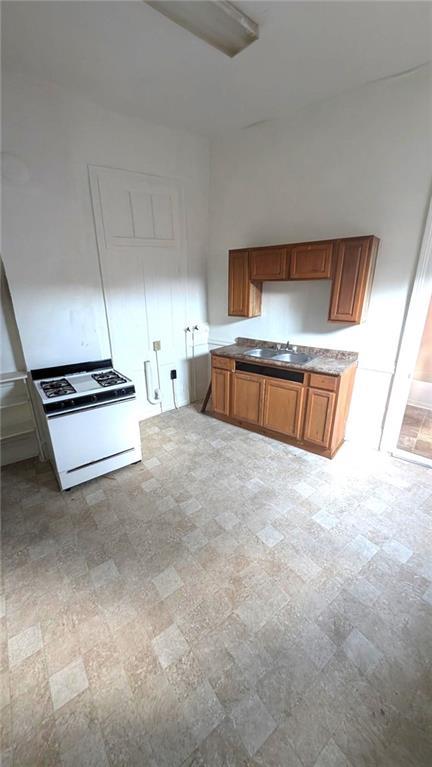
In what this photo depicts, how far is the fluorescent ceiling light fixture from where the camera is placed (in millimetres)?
1575

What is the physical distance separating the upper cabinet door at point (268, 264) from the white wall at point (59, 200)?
137 cm

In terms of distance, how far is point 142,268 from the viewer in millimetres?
3236

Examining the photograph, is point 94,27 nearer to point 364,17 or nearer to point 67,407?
point 364,17

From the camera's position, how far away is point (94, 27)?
180 cm

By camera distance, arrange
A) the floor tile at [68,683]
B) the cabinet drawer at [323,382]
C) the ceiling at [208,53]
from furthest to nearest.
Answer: the cabinet drawer at [323,382] → the ceiling at [208,53] → the floor tile at [68,683]

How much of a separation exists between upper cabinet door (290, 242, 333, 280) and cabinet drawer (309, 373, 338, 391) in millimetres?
910

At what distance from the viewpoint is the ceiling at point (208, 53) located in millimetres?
1700

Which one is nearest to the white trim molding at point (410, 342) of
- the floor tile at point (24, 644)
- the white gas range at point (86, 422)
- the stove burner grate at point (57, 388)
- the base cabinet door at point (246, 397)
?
the base cabinet door at point (246, 397)

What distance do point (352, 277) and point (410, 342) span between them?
77 cm

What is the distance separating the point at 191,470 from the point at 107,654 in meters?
1.41

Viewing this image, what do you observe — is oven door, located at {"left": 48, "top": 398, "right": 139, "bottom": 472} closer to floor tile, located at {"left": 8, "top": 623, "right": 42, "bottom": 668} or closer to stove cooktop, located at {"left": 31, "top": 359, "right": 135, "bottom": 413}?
stove cooktop, located at {"left": 31, "top": 359, "right": 135, "bottom": 413}

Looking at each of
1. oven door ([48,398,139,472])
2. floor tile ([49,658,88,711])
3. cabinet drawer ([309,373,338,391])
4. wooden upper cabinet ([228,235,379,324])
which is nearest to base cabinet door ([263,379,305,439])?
cabinet drawer ([309,373,338,391])

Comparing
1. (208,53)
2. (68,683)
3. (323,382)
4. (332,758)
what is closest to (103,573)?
(68,683)

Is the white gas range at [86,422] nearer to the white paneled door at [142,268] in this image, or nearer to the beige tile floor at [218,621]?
the beige tile floor at [218,621]
